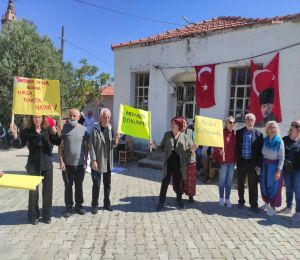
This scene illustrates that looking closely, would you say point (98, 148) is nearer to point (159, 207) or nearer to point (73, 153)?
point (73, 153)

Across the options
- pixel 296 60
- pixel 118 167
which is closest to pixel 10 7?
pixel 118 167

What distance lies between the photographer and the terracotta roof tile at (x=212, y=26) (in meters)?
9.83

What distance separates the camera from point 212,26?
481 inches

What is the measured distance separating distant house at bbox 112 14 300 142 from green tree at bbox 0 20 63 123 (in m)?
3.90

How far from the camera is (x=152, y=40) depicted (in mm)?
13117

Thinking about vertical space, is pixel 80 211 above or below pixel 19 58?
below

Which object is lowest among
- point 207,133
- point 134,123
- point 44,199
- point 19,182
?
point 44,199

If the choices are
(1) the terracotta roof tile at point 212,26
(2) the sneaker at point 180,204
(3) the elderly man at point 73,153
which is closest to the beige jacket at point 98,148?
(3) the elderly man at point 73,153

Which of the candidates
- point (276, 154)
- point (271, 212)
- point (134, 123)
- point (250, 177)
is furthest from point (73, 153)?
point (271, 212)

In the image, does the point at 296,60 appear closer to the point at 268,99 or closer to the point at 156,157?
the point at 268,99

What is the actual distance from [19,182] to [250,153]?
13.8ft

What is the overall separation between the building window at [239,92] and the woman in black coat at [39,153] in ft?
22.1

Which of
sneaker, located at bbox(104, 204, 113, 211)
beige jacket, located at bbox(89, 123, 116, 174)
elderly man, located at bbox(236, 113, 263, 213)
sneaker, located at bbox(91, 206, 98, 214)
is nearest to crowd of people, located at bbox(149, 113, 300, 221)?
elderly man, located at bbox(236, 113, 263, 213)

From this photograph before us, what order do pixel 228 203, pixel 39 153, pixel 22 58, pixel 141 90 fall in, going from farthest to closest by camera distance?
1. pixel 22 58
2. pixel 141 90
3. pixel 228 203
4. pixel 39 153
